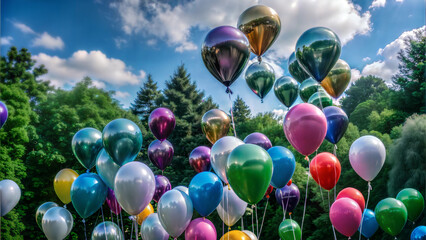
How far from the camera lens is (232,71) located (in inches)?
165

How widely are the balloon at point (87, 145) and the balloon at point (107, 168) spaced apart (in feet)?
1.02

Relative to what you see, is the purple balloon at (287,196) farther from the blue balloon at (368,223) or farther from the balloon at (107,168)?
the balloon at (107,168)

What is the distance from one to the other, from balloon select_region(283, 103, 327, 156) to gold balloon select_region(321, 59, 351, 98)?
5.15 ft

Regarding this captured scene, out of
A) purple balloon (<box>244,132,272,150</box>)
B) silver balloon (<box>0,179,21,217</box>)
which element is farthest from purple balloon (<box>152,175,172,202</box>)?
silver balloon (<box>0,179,21,217</box>)

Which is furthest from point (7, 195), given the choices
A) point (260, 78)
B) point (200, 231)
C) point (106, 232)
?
point (260, 78)

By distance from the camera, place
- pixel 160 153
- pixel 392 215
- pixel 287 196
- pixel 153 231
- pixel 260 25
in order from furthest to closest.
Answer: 1. pixel 160 153
2. pixel 287 196
3. pixel 392 215
4. pixel 153 231
5. pixel 260 25

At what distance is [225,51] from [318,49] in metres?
1.32

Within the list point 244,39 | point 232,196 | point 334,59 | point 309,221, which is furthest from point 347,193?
point 309,221

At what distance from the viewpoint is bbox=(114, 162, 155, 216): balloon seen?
4207 millimetres

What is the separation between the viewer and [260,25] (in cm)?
466

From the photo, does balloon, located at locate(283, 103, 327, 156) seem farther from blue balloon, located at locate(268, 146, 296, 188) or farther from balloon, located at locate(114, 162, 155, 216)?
balloon, located at locate(114, 162, 155, 216)

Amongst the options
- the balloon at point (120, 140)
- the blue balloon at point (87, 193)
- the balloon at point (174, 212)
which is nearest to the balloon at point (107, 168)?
the blue balloon at point (87, 193)

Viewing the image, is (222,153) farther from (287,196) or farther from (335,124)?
(287,196)

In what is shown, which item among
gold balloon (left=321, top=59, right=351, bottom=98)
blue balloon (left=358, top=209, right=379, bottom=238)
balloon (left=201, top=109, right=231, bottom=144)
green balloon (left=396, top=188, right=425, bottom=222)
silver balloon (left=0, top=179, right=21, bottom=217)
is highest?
gold balloon (left=321, top=59, right=351, bottom=98)
